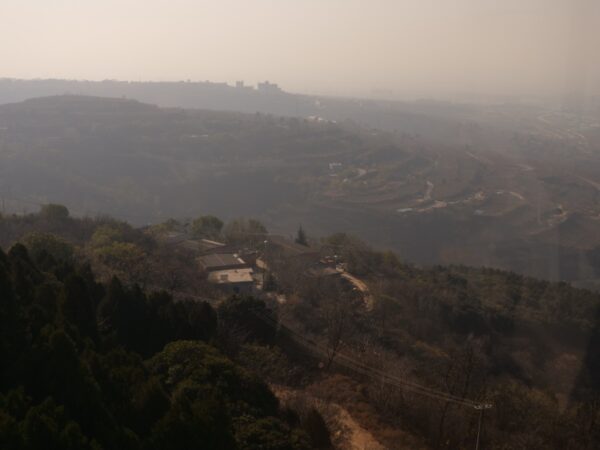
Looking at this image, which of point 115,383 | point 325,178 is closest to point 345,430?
point 115,383

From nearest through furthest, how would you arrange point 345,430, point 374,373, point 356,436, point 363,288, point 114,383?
1. point 114,383
2. point 356,436
3. point 345,430
4. point 374,373
5. point 363,288

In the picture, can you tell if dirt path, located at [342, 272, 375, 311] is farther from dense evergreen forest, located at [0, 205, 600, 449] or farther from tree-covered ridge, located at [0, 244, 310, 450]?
tree-covered ridge, located at [0, 244, 310, 450]

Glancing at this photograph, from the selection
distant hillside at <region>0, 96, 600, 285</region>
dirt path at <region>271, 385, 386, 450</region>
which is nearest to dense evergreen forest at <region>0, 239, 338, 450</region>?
dirt path at <region>271, 385, 386, 450</region>

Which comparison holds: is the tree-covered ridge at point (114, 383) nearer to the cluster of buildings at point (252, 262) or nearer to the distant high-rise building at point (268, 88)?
the cluster of buildings at point (252, 262)

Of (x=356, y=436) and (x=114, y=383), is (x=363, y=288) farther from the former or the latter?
(x=114, y=383)

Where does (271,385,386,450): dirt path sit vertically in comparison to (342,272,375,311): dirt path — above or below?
above

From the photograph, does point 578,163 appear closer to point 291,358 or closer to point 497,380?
point 497,380
